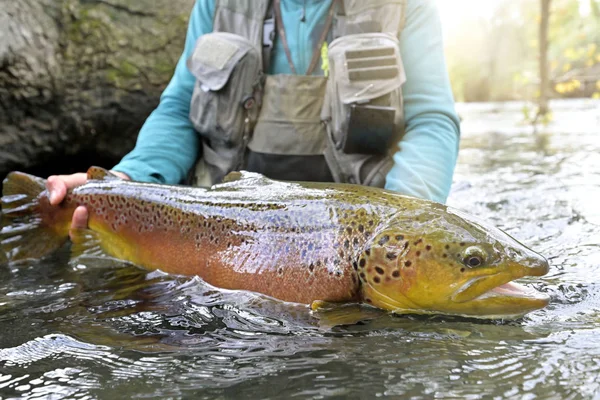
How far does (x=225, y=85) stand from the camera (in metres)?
3.16

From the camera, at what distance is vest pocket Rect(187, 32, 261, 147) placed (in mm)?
3121

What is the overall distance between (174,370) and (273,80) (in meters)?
2.11

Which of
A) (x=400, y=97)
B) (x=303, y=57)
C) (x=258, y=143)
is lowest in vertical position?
(x=258, y=143)

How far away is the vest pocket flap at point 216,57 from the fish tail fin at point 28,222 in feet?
3.41

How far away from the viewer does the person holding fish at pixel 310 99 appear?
2.87 m

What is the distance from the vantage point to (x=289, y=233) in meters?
2.01

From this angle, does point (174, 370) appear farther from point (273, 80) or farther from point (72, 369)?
point (273, 80)

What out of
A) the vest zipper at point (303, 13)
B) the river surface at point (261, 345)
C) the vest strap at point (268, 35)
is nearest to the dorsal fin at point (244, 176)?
the river surface at point (261, 345)

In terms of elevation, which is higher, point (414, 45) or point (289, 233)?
A: point (414, 45)

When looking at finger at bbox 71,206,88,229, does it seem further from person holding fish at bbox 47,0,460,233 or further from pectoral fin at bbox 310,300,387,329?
pectoral fin at bbox 310,300,387,329

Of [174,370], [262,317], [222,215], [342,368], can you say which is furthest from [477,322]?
[222,215]

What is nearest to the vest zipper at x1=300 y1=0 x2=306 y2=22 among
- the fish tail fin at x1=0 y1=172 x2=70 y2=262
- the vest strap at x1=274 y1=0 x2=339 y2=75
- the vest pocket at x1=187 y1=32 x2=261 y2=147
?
the vest strap at x1=274 y1=0 x2=339 y2=75

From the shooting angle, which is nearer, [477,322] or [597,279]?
[477,322]

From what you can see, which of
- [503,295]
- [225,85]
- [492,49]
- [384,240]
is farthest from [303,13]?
[492,49]
